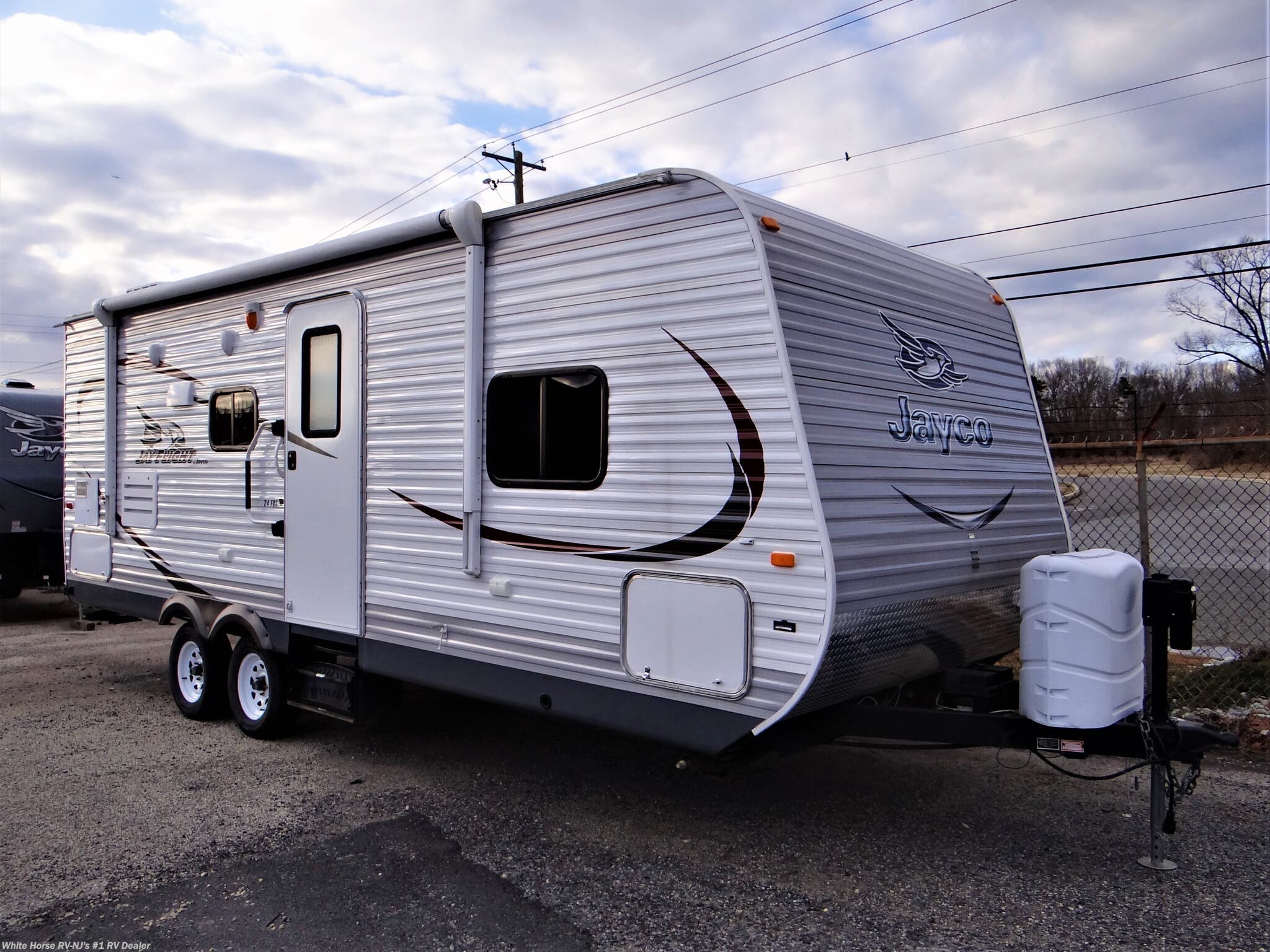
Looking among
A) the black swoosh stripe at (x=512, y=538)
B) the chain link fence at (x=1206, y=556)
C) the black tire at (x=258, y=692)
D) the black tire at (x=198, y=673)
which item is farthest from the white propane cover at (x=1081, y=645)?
the black tire at (x=198, y=673)

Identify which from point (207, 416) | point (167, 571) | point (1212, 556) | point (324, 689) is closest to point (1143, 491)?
point (324, 689)

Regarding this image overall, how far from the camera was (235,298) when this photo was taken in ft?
22.9

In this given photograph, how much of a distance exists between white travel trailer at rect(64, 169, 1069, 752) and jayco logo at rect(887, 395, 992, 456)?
0.7 inches

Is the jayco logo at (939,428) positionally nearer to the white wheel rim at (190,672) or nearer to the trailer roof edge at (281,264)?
the trailer roof edge at (281,264)

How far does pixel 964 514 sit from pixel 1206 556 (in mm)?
9403

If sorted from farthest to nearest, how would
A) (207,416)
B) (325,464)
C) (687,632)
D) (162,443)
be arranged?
(162,443), (207,416), (325,464), (687,632)

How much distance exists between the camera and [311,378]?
6.29 m

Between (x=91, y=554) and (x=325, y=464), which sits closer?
(x=325, y=464)

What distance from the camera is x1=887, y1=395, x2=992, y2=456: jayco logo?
15.3 feet

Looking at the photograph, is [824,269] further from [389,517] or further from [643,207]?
[389,517]

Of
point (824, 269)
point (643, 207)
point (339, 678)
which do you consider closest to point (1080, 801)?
point (824, 269)

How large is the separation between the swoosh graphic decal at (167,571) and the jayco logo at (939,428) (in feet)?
16.6

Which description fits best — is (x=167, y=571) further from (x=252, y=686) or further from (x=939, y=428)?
(x=939, y=428)

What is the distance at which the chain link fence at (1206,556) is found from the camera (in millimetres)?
6555
